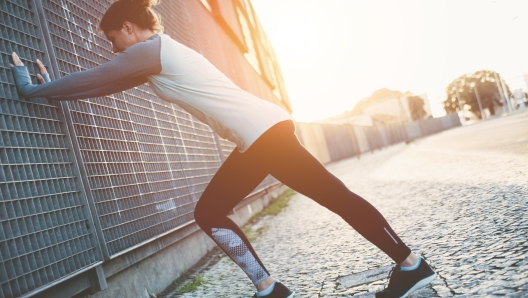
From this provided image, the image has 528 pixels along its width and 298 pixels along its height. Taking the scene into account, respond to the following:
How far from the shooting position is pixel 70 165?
293 cm

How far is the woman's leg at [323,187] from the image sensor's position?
253cm

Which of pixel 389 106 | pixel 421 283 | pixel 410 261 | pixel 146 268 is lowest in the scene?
pixel 421 283

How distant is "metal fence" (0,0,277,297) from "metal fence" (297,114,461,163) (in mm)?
14703

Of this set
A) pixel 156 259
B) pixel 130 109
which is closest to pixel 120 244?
pixel 156 259

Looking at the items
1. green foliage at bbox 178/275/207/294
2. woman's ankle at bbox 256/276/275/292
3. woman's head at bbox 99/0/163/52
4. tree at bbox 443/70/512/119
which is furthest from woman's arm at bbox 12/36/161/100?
tree at bbox 443/70/512/119

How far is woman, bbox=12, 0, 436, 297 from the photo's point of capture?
97.3 inches

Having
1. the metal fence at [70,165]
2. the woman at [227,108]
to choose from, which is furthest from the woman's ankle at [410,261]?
the metal fence at [70,165]

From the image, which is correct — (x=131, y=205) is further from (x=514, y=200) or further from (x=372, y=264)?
(x=514, y=200)

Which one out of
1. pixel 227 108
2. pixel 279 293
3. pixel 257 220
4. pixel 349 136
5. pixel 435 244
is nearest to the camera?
pixel 227 108

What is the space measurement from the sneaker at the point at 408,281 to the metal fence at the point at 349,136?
1622cm

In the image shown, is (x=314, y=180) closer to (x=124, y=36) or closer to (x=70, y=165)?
(x=124, y=36)

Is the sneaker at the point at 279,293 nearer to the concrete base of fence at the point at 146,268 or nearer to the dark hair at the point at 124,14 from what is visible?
the concrete base of fence at the point at 146,268

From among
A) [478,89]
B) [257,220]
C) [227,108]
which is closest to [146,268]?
[227,108]

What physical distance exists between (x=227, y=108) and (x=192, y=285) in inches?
76.5
